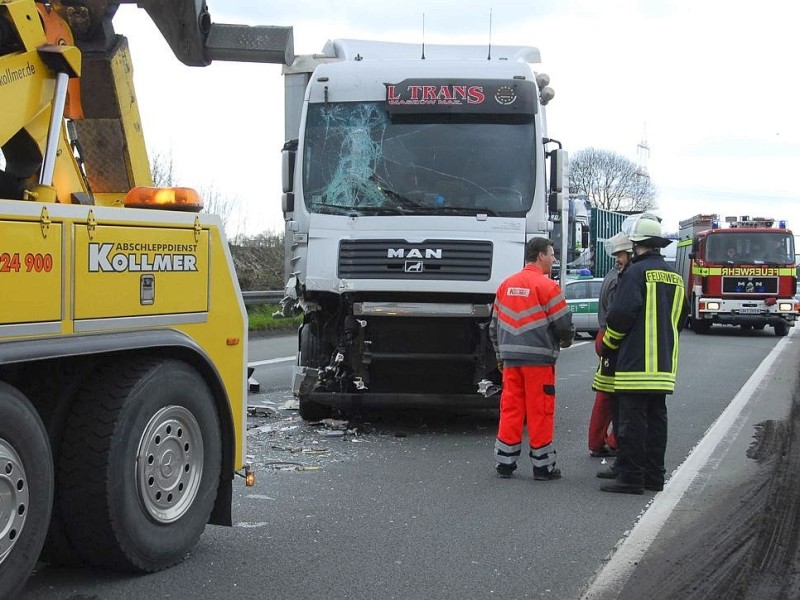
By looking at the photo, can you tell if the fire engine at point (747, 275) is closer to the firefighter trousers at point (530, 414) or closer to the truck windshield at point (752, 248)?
the truck windshield at point (752, 248)

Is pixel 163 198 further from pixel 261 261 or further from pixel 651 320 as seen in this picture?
pixel 261 261

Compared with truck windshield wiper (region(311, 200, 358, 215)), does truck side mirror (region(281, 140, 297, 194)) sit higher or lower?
higher

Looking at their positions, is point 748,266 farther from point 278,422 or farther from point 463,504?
point 463,504

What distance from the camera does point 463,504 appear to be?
6.60m

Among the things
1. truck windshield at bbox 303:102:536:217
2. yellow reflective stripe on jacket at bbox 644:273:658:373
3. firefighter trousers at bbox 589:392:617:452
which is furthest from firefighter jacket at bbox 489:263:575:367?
truck windshield at bbox 303:102:536:217

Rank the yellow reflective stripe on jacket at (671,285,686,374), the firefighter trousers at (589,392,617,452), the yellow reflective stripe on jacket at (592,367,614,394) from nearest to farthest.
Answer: the yellow reflective stripe on jacket at (671,285,686,374) → the yellow reflective stripe on jacket at (592,367,614,394) → the firefighter trousers at (589,392,617,452)

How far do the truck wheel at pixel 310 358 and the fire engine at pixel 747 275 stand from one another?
705 inches

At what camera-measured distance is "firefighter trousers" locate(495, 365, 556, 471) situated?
7395 millimetres

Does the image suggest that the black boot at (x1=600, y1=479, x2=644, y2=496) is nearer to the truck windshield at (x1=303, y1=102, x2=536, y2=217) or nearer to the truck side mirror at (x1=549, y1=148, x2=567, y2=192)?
the truck windshield at (x1=303, y1=102, x2=536, y2=217)

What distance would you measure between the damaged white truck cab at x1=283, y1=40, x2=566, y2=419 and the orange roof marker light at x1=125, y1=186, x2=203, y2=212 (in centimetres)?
392

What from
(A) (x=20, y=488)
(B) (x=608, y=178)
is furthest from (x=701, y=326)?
(B) (x=608, y=178)

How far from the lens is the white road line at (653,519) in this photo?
485cm

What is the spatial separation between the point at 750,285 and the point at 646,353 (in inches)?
761

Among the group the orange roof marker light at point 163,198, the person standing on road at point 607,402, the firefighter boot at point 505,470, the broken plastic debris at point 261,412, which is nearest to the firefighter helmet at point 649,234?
the person standing on road at point 607,402
